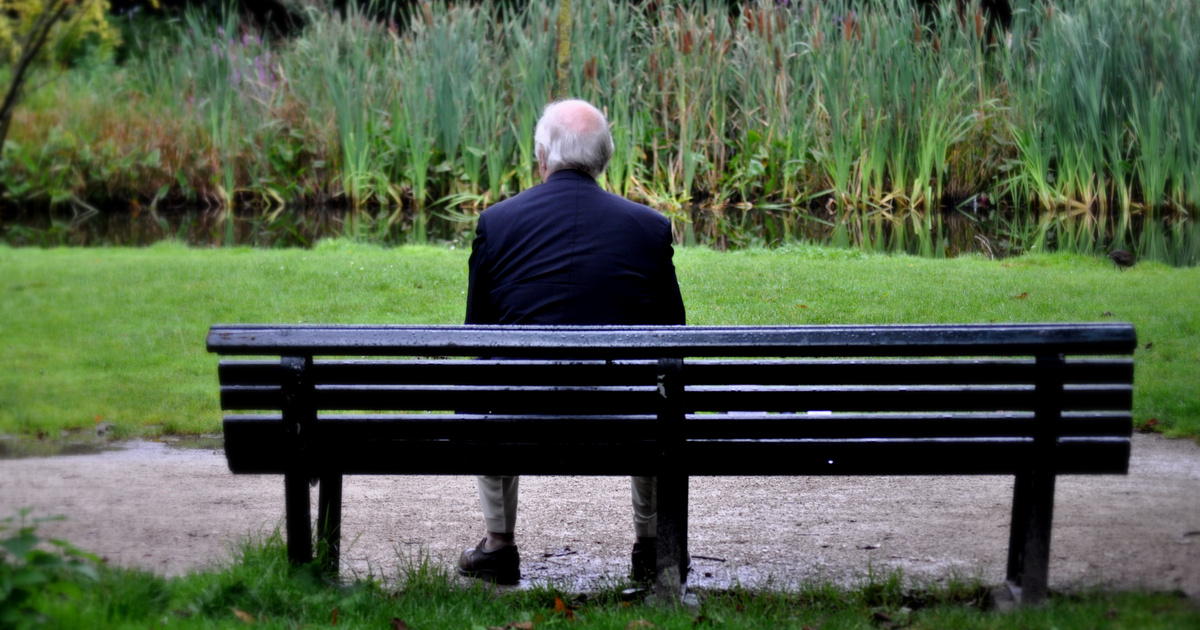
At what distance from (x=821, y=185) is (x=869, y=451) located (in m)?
7.80

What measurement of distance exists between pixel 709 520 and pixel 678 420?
3.59ft

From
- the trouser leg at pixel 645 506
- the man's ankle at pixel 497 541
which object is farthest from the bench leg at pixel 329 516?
the trouser leg at pixel 645 506

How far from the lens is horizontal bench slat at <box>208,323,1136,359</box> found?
2.89 meters

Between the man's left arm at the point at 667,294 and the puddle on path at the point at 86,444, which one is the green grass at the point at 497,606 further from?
the puddle on path at the point at 86,444

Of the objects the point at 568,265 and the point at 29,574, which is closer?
the point at 29,574

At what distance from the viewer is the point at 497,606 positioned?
316 centimetres

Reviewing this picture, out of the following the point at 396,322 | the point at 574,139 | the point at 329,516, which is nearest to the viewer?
the point at 329,516

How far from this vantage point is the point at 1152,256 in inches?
313

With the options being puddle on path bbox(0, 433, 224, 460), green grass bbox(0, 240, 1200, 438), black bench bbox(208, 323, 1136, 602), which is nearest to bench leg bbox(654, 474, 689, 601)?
black bench bbox(208, 323, 1136, 602)

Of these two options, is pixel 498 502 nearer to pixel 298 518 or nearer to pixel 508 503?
pixel 508 503

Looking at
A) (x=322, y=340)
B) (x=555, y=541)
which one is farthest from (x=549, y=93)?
(x=322, y=340)

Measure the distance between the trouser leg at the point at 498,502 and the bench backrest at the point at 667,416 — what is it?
1.17 feet

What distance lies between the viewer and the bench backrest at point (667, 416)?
3.00 metres

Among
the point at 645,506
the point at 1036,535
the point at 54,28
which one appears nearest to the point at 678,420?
the point at 645,506
